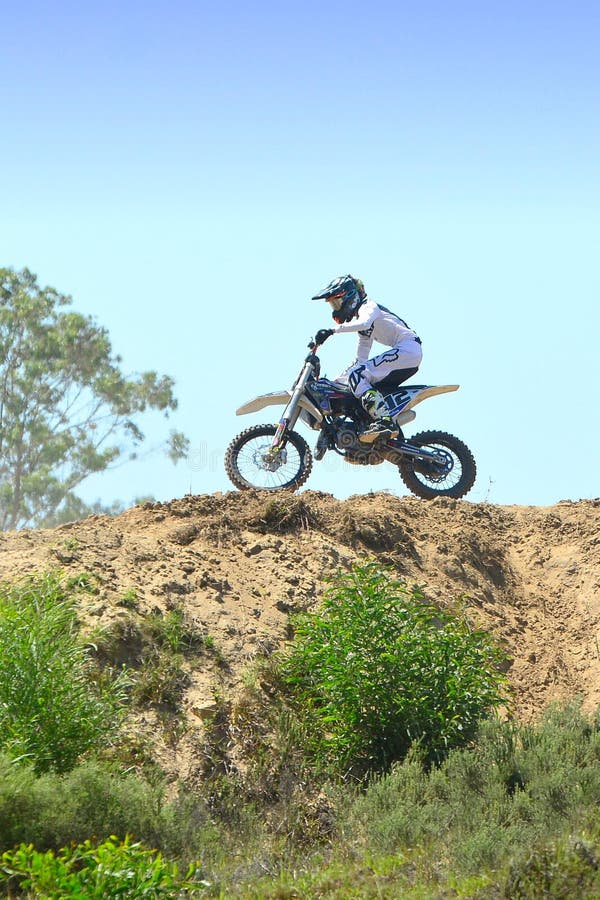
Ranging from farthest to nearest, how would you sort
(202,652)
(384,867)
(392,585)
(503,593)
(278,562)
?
(503,593) < (278,562) < (202,652) < (392,585) < (384,867)

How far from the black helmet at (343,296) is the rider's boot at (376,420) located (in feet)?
3.07

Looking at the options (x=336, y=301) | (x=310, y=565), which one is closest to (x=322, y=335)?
(x=336, y=301)

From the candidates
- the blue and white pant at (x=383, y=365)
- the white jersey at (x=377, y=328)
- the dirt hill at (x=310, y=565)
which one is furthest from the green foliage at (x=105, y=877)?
the white jersey at (x=377, y=328)

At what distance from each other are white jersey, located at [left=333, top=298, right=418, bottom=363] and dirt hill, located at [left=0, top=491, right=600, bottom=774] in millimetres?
1707

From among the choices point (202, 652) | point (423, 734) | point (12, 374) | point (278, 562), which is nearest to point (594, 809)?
point (423, 734)

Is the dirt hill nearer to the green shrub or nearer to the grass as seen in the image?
the grass

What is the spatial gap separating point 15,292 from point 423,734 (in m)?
22.5

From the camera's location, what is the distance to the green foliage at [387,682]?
812cm

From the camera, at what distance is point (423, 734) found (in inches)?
317

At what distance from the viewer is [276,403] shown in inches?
483

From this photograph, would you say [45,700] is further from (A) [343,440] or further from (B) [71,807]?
(A) [343,440]

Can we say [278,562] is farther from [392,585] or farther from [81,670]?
[81,670]

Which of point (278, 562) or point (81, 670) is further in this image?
point (278, 562)

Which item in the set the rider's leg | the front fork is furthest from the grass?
the rider's leg
